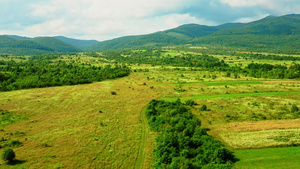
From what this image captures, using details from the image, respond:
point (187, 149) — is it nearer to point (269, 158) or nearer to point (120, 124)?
point (269, 158)

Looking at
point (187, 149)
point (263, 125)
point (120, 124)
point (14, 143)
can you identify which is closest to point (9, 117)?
point (14, 143)

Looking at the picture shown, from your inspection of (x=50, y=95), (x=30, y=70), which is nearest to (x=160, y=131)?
(x=50, y=95)

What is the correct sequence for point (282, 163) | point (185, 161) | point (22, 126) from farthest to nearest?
point (22, 126), point (282, 163), point (185, 161)

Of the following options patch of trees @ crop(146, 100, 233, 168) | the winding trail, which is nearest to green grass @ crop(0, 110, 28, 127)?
the winding trail

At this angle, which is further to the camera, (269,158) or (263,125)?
(263,125)

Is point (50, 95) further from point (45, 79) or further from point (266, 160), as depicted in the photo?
point (266, 160)

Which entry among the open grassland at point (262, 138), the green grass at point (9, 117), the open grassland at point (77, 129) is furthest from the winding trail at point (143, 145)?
the green grass at point (9, 117)

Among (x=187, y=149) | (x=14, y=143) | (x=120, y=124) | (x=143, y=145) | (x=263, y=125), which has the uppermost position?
(x=187, y=149)

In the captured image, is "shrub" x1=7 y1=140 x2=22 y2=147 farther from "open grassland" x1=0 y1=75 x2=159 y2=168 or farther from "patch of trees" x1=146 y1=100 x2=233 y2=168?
"patch of trees" x1=146 y1=100 x2=233 y2=168
